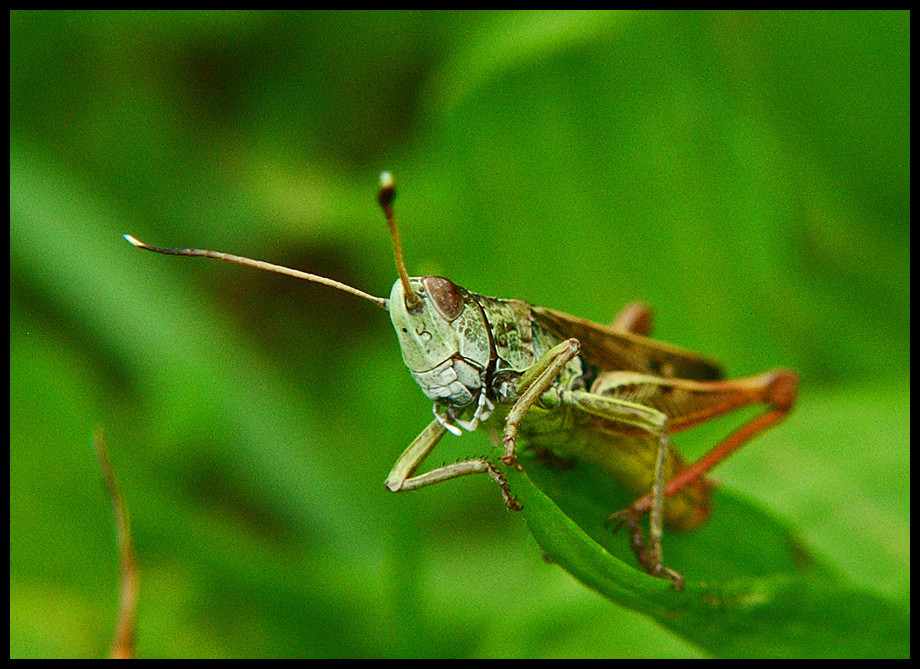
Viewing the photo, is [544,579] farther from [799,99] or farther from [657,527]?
[799,99]

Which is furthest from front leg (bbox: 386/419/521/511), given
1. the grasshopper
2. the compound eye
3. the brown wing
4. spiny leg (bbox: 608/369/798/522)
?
spiny leg (bbox: 608/369/798/522)

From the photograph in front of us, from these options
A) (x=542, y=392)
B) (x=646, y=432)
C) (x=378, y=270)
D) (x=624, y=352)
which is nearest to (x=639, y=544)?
(x=646, y=432)

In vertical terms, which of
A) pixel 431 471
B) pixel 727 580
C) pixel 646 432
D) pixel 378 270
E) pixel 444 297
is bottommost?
pixel 727 580

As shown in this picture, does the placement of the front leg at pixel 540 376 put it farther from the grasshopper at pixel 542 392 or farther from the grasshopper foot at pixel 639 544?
the grasshopper foot at pixel 639 544

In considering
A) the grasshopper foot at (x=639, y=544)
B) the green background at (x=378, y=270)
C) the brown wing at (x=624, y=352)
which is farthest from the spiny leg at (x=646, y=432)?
the green background at (x=378, y=270)

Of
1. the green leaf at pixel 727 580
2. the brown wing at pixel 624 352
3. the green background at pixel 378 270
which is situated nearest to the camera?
the green leaf at pixel 727 580

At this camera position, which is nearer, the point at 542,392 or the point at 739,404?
the point at 542,392

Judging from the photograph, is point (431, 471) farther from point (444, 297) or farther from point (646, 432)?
point (646, 432)

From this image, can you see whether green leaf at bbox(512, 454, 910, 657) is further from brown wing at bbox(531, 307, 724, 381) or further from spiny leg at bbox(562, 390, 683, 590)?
brown wing at bbox(531, 307, 724, 381)
